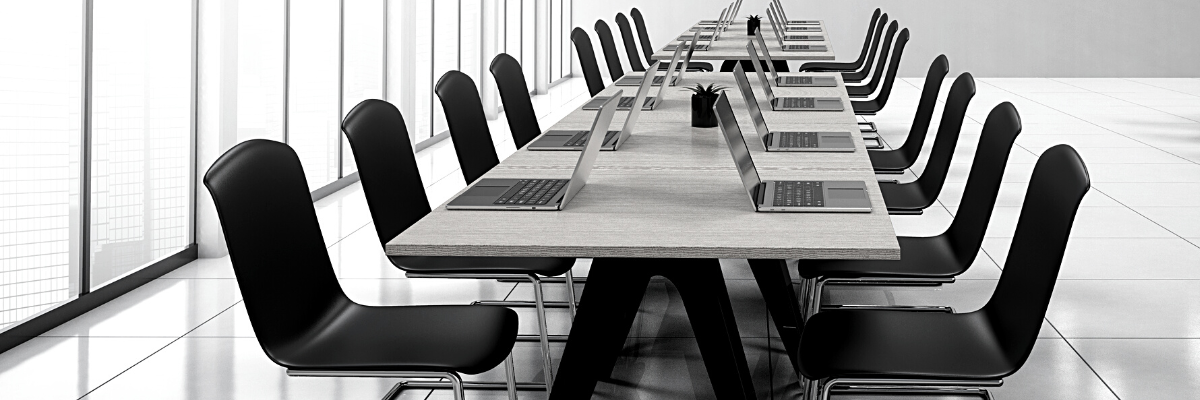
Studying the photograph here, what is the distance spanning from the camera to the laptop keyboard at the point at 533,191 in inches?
93.4

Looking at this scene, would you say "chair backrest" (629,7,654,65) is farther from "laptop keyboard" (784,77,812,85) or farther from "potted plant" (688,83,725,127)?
"potted plant" (688,83,725,127)

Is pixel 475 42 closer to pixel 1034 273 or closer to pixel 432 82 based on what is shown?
pixel 432 82

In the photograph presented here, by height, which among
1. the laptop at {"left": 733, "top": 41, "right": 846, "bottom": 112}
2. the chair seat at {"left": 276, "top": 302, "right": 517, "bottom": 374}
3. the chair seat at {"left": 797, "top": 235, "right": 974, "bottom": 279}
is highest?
the laptop at {"left": 733, "top": 41, "right": 846, "bottom": 112}

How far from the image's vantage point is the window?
3.77 meters

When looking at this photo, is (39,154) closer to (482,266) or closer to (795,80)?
(482,266)

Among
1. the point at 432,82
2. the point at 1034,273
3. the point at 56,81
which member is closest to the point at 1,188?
the point at 56,81

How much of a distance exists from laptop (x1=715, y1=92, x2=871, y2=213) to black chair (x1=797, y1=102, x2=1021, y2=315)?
0.33m

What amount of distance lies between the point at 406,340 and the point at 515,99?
2.14 metres

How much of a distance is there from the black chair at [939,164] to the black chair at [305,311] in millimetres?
1687

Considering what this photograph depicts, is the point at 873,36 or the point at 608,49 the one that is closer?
the point at 608,49

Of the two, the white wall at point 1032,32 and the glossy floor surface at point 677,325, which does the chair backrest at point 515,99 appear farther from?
the white wall at point 1032,32

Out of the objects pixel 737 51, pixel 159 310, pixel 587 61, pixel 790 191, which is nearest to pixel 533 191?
pixel 790 191

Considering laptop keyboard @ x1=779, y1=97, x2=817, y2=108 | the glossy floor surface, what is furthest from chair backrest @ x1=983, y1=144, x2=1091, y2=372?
laptop keyboard @ x1=779, y1=97, x2=817, y2=108

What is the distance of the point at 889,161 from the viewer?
4.39 m
